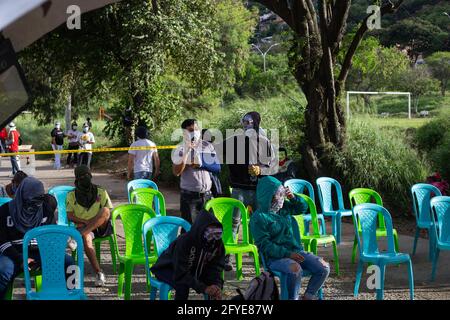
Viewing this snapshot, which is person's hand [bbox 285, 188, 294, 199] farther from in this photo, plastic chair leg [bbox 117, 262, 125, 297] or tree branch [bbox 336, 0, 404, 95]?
tree branch [bbox 336, 0, 404, 95]

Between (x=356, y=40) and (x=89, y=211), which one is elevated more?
(x=356, y=40)

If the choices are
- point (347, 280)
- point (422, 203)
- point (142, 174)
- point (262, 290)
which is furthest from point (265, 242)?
point (142, 174)

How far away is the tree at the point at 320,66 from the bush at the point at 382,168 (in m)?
0.27

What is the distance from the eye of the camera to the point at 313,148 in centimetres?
1198

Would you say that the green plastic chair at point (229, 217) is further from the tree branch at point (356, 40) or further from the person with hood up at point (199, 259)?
the tree branch at point (356, 40)

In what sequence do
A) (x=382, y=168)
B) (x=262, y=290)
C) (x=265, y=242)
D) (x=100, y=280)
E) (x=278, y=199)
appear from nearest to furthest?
(x=262, y=290) < (x=265, y=242) < (x=278, y=199) < (x=100, y=280) < (x=382, y=168)

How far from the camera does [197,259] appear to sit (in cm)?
507

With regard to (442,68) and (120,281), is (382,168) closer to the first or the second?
(120,281)

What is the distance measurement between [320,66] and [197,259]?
23.6ft

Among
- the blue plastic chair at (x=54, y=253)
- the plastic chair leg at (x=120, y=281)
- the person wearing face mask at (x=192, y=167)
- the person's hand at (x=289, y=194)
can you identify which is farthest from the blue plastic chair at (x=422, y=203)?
the blue plastic chair at (x=54, y=253)

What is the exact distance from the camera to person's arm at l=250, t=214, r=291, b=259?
232 inches

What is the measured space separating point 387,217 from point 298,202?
895 mm
